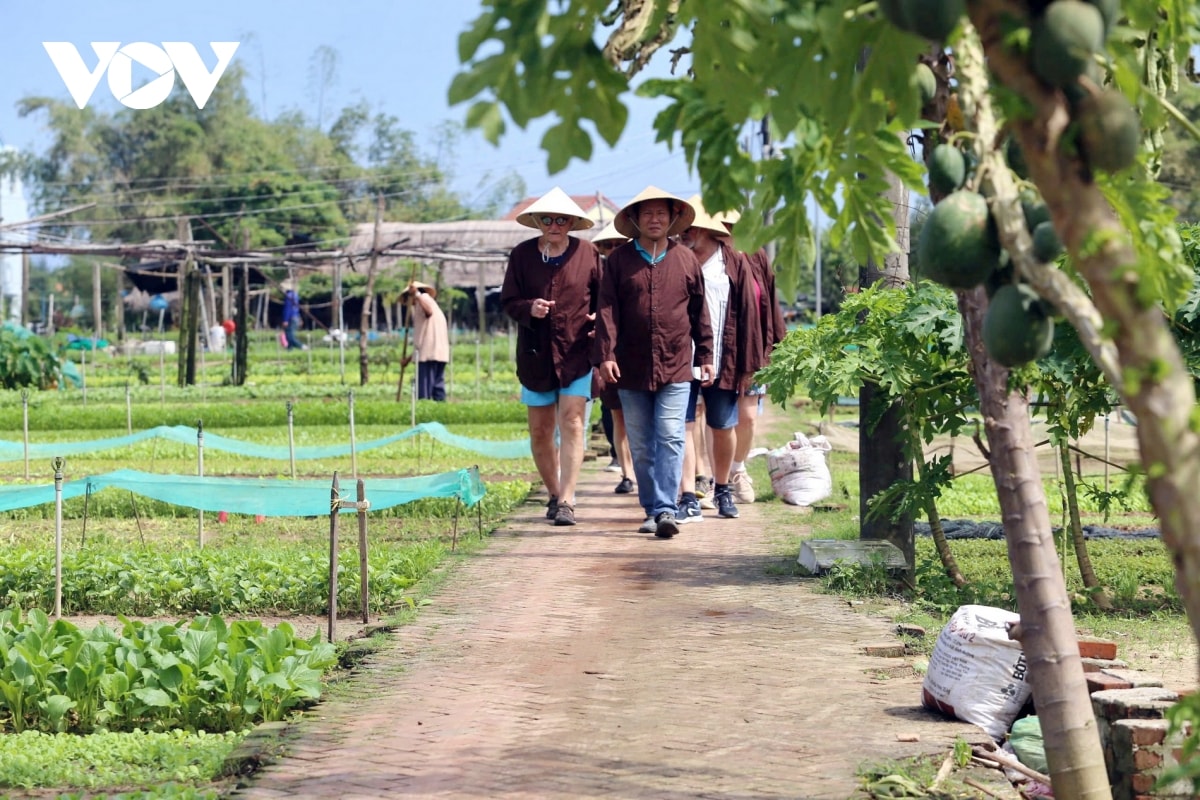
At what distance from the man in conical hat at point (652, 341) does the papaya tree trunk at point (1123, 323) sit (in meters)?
6.72

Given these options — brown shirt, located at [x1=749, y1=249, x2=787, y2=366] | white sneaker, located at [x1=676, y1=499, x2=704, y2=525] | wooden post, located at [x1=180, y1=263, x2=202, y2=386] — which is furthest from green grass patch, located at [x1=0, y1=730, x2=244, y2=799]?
wooden post, located at [x1=180, y1=263, x2=202, y2=386]

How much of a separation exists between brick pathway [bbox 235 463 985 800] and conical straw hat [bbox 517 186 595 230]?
113 inches

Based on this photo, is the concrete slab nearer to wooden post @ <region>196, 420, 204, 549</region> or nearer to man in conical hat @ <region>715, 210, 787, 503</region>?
man in conical hat @ <region>715, 210, 787, 503</region>

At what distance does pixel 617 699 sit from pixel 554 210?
5.35 meters

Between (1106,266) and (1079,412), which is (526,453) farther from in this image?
(1106,266)

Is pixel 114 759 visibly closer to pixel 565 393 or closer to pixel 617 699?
pixel 617 699

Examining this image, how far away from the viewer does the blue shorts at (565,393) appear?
33.3 ft

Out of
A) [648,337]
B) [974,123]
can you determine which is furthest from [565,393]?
[974,123]

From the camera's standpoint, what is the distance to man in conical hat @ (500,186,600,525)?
33.1ft

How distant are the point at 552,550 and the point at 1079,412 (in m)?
3.44

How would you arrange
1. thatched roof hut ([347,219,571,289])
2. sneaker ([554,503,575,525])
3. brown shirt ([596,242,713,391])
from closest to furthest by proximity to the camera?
brown shirt ([596,242,713,391])
sneaker ([554,503,575,525])
thatched roof hut ([347,219,571,289])

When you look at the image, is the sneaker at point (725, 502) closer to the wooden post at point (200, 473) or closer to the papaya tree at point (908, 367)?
the papaya tree at point (908, 367)

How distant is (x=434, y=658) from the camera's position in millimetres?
6195

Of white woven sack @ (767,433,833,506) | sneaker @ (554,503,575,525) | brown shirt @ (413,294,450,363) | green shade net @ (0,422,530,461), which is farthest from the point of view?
brown shirt @ (413,294,450,363)
